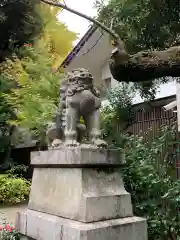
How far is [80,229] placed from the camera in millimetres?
3016

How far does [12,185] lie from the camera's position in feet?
33.0

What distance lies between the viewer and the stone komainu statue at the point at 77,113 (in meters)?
3.63

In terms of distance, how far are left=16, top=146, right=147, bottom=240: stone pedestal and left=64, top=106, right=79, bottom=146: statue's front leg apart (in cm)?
15

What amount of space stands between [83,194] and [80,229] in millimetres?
370

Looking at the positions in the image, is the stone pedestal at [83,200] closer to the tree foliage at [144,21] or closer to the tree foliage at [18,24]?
the tree foliage at [144,21]

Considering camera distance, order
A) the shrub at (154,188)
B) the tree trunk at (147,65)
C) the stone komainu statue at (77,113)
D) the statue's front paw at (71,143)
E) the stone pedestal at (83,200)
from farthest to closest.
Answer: the shrub at (154,188) < the stone komainu statue at (77,113) < the statue's front paw at (71,143) < the stone pedestal at (83,200) < the tree trunk at (147,65)

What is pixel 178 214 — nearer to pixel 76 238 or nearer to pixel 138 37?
pixel 76 238

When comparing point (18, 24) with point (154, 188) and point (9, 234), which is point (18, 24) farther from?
point (154, 188)

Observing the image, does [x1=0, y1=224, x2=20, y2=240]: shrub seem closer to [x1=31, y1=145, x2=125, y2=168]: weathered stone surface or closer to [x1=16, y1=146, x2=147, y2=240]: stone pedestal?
[x1=16, y1=146, x2=147, y2=240]: stone pedestal

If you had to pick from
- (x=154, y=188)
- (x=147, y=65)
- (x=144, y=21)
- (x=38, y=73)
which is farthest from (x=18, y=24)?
(x=147, y=65)

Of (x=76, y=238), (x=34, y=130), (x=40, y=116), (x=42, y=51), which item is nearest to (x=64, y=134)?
(x=76, y=238)

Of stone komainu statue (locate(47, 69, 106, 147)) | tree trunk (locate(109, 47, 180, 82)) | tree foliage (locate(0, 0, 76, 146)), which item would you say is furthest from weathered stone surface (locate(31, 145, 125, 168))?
tree foliage (locate(0, 0, 76, 146))

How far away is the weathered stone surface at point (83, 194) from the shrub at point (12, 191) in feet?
21.6

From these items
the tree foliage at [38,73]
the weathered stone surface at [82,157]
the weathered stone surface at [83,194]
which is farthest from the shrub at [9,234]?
the tree foliage at [38,73]
